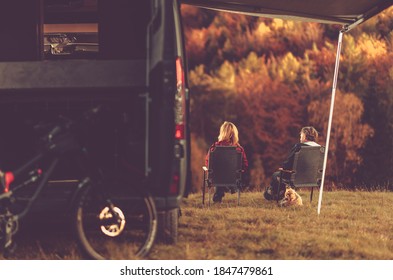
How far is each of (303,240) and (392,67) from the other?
20.9 metres

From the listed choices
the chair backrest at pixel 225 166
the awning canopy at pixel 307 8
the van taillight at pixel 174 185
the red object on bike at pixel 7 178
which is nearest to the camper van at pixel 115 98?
the van taillight at pixel 174 185

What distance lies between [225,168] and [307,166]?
1015 mm

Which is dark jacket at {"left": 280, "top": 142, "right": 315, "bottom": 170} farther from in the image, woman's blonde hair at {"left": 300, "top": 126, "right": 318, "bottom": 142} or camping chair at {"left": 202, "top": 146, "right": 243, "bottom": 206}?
camping chair at {"left": 202, "top": 146, "right": 243, "bottom": 206}

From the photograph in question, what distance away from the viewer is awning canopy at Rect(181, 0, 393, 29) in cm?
623

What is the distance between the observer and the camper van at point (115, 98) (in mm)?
4246

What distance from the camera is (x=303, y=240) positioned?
5367 millimetres

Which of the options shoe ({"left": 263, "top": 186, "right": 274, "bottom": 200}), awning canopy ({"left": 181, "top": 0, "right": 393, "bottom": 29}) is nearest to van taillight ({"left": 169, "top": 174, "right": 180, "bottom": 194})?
awning canopy ({"left": 181, "top": 0, "right": 393, "bottom": 29})

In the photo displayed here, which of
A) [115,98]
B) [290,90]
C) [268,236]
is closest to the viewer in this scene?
[115,98]

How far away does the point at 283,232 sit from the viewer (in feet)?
18.7

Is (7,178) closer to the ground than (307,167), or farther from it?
farther from it

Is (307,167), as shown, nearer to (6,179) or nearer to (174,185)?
(174,185)

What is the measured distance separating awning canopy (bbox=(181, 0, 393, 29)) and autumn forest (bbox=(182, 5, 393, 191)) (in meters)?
14.2

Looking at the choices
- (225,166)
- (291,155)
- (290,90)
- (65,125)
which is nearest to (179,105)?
(65,125)

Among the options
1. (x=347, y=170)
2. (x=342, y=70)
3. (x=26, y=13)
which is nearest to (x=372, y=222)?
(x=26, y=13)
